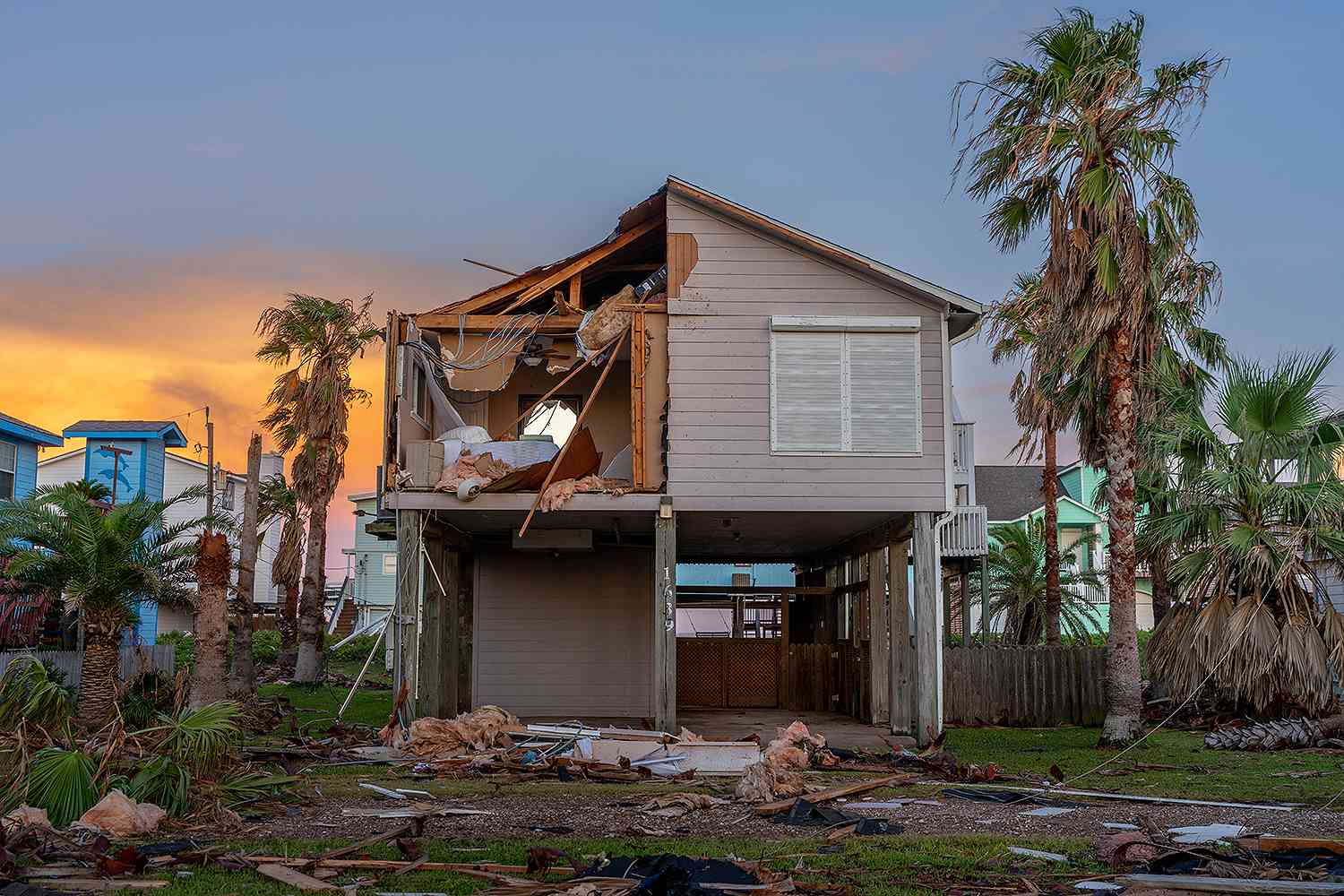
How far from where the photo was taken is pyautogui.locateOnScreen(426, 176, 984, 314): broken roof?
53.3 ft

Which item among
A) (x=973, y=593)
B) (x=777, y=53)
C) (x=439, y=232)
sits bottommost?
→ (x=973, y=593)

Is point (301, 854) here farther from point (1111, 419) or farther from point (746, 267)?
point (1111, 419)

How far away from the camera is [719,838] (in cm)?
926

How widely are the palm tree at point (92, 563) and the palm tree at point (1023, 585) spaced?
892 inches

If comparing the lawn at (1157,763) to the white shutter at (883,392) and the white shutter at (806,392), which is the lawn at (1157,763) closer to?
the white shutter at (883,392)

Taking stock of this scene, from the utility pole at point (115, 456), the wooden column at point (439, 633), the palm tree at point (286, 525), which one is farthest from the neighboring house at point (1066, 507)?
the utility pole at point (115, 456)

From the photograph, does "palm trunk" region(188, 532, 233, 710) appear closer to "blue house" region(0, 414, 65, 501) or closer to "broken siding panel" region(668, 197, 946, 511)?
"broken siding panel" region(668, 197, 946, 511)

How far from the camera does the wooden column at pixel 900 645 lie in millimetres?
17516

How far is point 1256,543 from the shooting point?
656 inches

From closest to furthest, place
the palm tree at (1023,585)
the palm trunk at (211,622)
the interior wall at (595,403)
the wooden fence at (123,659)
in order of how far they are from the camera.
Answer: the palm trunk at (211,622)
the wooden fence at (123,659)
the interior wall at (595,403)
the palm tree at (1023,585)

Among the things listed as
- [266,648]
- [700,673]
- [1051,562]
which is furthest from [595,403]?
[266,648]

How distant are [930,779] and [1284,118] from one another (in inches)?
422

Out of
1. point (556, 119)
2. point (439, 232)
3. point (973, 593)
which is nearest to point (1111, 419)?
point (556, 119)

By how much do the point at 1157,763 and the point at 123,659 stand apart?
15.1 meters
